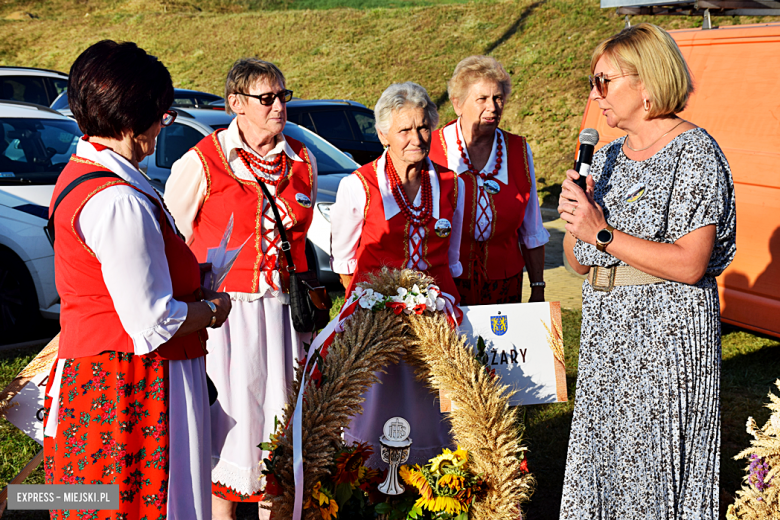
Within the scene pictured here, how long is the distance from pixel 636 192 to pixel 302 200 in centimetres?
155

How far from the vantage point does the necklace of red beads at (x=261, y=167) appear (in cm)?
306

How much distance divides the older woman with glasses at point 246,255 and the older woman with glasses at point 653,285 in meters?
1.40

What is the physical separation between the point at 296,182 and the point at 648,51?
1.69 metres

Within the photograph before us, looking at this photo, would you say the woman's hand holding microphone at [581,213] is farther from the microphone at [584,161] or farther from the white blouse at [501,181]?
the white blouse at [501,181]

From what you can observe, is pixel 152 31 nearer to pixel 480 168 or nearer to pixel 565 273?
pixel 565 273

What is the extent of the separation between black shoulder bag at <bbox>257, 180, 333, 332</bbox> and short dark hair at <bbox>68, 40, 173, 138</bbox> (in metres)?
1.04

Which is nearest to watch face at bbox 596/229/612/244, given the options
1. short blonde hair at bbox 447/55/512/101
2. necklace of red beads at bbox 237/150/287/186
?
short blonde hair at bbox 447/55/512/101

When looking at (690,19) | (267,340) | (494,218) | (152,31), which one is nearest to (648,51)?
(494,218)

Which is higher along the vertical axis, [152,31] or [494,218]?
[152,31]

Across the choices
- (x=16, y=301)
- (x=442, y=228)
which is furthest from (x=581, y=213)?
(x=16, y=301)

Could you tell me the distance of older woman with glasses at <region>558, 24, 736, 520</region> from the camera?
86.1 inches

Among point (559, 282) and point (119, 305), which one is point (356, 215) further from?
point (559, 282)

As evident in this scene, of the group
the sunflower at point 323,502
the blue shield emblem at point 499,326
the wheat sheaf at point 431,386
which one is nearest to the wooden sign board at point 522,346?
the blue shield emblem at point 499,326

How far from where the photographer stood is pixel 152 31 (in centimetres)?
3444
